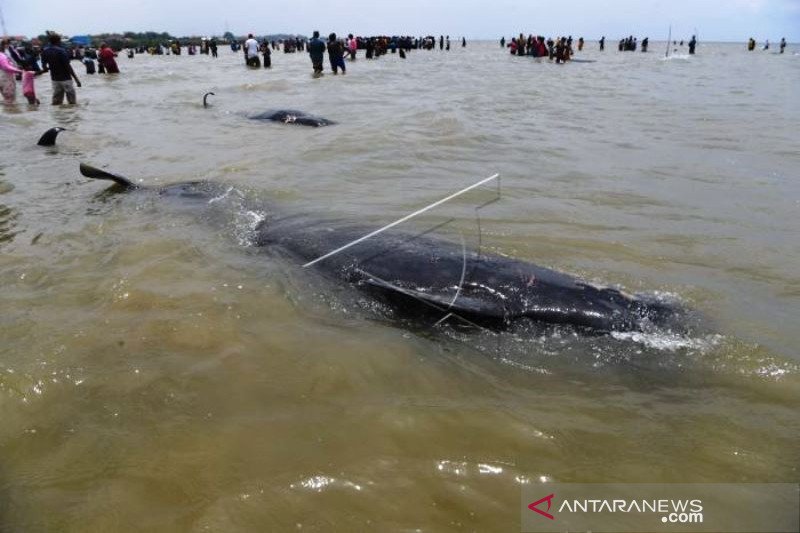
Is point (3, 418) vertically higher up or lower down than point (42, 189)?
lower down

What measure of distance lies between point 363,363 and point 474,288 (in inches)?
35.6

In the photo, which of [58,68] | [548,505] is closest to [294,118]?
[58,68]

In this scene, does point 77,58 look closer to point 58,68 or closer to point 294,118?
point 58,68

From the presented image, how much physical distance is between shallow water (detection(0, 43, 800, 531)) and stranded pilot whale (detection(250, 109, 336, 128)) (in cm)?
398

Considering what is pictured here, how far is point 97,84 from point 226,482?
891 inches

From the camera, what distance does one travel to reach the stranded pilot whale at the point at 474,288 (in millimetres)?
3094

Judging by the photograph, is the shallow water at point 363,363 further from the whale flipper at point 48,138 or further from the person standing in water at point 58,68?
the person standing in water at point 58,68

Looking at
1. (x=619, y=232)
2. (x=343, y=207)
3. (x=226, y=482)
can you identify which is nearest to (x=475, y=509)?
(x=226, y=482)

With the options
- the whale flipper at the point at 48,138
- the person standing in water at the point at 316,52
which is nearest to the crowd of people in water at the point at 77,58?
the person standing in water at the point at 316,52

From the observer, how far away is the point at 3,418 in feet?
7.79

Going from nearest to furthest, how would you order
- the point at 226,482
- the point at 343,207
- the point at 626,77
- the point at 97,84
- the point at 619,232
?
1. the point at 226,482
2. the point at 619,232
3. the point at 343,207
4. the point at 97,84
5. the point at 626,77

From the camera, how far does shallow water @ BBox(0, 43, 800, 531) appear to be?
203 cm

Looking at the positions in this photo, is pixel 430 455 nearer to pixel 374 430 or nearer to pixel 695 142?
pixel 374 430

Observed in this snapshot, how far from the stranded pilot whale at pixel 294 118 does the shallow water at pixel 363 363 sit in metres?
3.98
